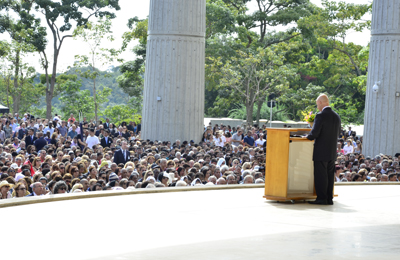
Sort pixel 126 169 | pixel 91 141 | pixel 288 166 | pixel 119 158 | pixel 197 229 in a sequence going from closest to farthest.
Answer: pixel 197 229, pixel 288 166, pixel 126 169, pixel 119 158, pixel 91 141

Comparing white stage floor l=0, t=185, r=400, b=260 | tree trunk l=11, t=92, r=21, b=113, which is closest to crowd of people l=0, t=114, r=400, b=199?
white stage floor l=0, t=185, r=400, b=260

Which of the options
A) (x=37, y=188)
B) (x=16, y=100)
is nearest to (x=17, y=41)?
(x=16, y=100)

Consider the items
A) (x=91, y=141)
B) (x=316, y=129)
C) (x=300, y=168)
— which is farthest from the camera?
(x=91, y=141)

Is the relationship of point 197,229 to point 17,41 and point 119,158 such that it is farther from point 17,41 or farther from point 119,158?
point 17,41

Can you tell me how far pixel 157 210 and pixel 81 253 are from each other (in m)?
1.94

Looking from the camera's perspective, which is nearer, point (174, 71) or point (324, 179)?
point (324, 179)

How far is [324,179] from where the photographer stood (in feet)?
20.6

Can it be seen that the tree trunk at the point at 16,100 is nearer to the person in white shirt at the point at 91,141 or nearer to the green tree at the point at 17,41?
the green tree at the point at 17,41

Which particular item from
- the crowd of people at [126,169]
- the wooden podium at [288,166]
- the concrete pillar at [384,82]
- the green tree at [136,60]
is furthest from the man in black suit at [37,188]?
the green tree at [136,60]

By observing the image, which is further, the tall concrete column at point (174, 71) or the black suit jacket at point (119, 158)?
the tall concrete column at point (174, 71)

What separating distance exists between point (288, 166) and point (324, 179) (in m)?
0.43

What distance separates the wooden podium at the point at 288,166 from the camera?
20.7ft

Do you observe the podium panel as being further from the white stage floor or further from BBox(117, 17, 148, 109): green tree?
BBox(117, 17, 148, 109): green tree

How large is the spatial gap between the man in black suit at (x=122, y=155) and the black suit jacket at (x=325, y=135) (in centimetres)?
717
